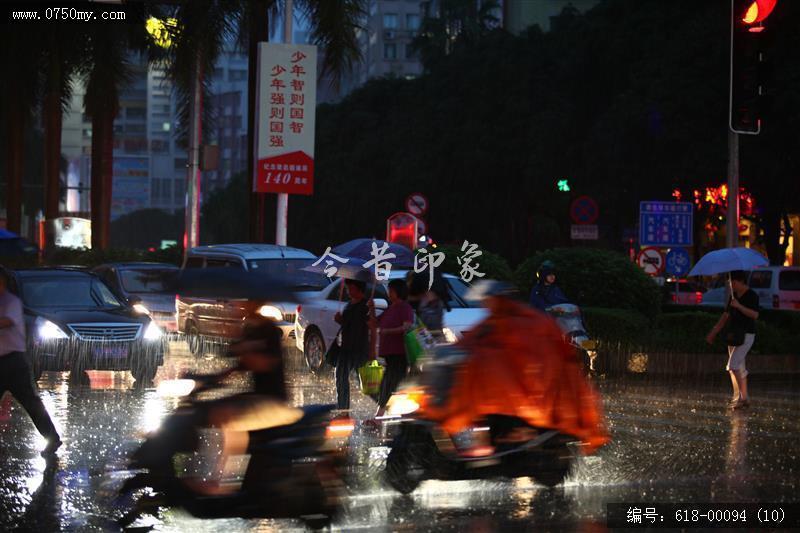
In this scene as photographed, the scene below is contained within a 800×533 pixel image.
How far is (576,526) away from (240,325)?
2466 millimetres

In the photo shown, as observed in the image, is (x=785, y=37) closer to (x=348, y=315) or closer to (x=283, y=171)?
(x=283, y=171)

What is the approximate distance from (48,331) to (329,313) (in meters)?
4.24

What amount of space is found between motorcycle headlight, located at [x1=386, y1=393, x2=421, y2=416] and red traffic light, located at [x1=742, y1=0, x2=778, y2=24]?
8.14 metres

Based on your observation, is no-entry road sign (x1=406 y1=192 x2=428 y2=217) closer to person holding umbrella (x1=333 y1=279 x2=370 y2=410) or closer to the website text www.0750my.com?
the website text www.0750my.com

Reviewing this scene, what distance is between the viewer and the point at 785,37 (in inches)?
1292

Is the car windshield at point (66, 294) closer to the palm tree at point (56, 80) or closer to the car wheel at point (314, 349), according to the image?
the car wheel at point (314, 349)

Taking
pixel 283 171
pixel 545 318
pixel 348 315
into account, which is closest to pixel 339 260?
pixel 283 171

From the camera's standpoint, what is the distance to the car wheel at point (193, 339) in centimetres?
2506

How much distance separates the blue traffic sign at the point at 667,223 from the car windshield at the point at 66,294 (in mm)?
11459

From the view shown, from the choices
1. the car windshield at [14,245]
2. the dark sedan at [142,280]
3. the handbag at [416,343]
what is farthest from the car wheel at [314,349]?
the handbag at [416,343]

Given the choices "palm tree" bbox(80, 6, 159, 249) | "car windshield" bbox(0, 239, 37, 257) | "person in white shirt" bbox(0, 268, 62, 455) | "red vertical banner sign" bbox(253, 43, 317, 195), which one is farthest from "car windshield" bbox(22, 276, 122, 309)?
"palm tree" bbox(80, 6, 159, 249)

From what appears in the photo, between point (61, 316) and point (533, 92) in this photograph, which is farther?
point (533, 92)

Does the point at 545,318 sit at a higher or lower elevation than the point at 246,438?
higher

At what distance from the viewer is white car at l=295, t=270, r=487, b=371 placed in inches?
752
